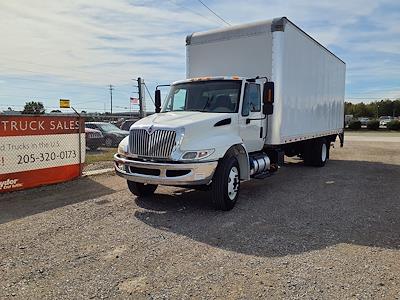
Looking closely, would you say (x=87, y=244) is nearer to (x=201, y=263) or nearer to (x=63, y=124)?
(x=201, y=263)

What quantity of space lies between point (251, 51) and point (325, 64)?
4.83m

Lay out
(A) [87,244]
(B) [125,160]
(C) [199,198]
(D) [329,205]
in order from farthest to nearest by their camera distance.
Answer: (C) [199,198], (D) [329,205], (B) [125,160], (A) [87,244]

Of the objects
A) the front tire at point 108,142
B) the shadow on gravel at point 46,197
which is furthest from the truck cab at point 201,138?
the front tire at point 108,142

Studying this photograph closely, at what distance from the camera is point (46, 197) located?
26.8 ft

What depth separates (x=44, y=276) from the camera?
14.0 ft

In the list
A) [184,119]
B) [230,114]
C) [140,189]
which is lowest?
A: [140,189]

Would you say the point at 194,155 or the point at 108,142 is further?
the point at 108,142

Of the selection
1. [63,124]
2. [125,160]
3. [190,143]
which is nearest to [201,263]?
[190,143]

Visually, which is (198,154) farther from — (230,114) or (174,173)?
(230,114)

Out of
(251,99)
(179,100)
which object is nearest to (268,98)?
(251,99)

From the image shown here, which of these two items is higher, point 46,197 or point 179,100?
point 179,100

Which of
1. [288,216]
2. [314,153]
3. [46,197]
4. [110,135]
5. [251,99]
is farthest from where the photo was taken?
[110,135]

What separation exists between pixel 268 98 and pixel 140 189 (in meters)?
3.24

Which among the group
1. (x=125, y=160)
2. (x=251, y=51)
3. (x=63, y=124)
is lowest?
(x=125, y=160)
